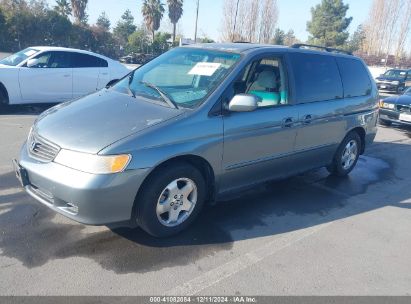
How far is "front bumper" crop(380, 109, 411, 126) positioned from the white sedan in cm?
761

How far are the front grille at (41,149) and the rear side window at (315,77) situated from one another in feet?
9.16

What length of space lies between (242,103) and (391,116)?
8.43m

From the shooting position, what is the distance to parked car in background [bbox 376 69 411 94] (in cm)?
2202

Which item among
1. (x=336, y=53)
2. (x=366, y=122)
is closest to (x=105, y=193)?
(x=336, y=53)

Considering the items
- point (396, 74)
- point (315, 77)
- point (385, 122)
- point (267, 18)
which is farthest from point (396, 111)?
point (267, 18)

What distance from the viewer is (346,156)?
584 cm

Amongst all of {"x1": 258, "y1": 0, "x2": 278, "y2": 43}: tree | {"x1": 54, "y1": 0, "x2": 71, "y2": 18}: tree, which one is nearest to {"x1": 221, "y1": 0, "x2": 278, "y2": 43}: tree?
{"x1": 258, "y1": 0, "x2": 278, "y2": 43}: tree

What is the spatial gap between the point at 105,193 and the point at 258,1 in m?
45.1

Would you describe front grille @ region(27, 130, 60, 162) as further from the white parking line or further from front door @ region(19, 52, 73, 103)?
front door @ region(19, 52, 73, 103)

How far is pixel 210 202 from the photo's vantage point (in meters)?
4.07

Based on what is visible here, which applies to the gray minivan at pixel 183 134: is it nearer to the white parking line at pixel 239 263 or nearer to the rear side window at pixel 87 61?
the white parking line at pixel 239 263

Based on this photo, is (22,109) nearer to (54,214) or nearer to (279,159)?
(54,214)

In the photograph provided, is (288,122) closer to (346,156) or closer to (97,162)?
(346,156)

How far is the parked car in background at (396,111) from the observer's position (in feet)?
33.5
